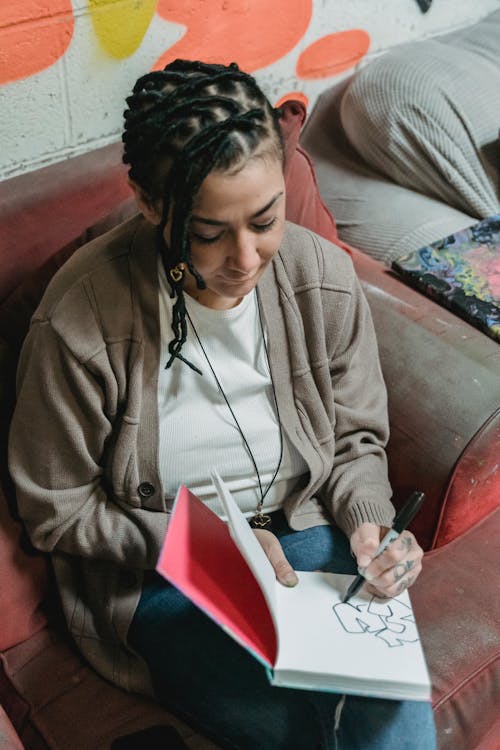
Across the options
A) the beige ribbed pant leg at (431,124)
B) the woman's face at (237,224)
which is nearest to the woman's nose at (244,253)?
the woman's face at (237,224)

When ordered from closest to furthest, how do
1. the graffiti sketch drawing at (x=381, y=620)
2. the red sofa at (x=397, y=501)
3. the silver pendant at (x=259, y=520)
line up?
the graffiti sketch drawing at (x=381, y=620)
the red sofa at (x=397, y=501)
the silver pendant at (x=259, y=520)

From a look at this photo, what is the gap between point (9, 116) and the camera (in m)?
1.40

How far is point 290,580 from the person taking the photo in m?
1.07

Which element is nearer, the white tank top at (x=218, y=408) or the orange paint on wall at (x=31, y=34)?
the white tank top at (x=218, y=408)

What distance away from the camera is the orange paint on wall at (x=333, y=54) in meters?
1.91

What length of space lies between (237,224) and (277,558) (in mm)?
466

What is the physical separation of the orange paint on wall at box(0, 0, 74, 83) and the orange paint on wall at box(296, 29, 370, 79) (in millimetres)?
681

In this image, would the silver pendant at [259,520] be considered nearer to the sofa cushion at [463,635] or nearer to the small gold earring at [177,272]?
the sofa cushion at [463,635]

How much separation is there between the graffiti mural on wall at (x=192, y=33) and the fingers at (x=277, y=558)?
0.87 m

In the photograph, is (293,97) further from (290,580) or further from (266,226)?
(290,580)

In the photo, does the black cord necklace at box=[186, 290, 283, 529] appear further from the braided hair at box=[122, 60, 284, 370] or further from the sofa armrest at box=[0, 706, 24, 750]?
the sofa armrest at box=[0, 706, 24, 750]

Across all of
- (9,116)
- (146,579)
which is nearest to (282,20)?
(9,116)

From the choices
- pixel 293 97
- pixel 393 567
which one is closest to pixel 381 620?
pixel 393 567

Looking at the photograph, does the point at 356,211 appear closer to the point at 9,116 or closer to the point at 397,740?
the point at 9,116
